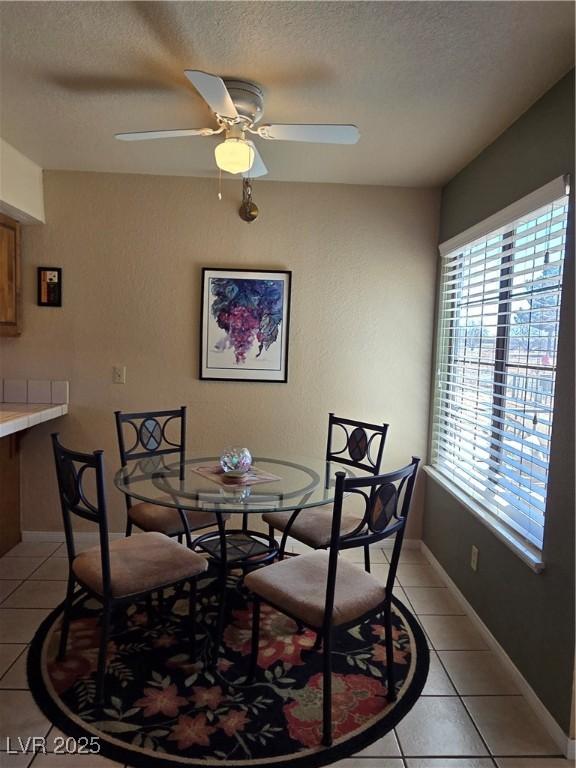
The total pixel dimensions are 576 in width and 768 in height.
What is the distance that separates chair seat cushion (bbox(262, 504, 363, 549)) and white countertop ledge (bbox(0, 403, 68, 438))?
142 centimetres

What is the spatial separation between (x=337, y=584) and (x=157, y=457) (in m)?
1.35

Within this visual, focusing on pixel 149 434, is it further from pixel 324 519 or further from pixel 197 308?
pixel 324 519

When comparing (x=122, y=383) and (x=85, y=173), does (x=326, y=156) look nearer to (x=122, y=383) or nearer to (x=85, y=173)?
(x=85, y=173)

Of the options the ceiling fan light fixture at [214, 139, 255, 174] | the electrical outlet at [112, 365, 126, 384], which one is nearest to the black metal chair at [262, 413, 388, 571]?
the electrical outlet at [112, 365, 126, 384]

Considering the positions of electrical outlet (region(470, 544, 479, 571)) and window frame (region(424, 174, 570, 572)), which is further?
electrical outlet (region(470, 544, 479, 571))

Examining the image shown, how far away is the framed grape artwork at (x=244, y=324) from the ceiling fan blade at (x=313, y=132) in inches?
51.6

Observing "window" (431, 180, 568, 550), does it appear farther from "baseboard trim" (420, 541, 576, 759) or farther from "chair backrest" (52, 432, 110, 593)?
"chair backrest" (52, 432, 110, 593)

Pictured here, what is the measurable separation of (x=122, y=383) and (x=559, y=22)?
284cm

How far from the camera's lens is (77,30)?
1689 mm

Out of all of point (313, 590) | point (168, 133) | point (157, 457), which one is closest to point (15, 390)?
point (157, 457)

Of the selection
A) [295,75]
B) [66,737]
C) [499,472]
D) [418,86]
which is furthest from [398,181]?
[66,737]

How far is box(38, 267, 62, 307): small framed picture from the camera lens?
3.19 metres

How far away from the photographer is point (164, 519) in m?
2.52

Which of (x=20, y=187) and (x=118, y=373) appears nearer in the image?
(x=20, y=187)
